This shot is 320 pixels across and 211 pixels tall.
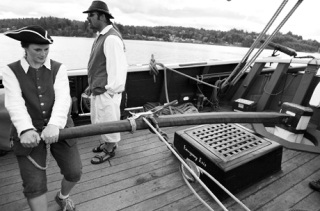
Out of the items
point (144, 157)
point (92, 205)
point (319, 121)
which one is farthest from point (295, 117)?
point (92, 205)

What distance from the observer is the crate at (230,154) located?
68.9 inches

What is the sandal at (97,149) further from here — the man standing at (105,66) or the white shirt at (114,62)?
the white shirt at (114,62)

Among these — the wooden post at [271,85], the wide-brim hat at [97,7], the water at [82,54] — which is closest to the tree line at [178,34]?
the water at [82,54]

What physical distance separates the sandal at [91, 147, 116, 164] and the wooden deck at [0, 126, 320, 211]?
1.8 inches

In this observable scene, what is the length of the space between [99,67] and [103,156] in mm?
908

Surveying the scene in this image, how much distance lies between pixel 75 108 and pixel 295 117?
2814 millimetres

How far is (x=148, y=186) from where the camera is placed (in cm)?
187

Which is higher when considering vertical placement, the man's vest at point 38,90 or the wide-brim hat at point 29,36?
the wide-brim hat at point 29,36

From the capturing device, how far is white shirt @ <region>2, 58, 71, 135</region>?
1.14 meters

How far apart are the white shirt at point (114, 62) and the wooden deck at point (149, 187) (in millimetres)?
794

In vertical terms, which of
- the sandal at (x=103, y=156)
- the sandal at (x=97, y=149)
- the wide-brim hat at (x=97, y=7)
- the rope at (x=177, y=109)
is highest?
the wide-brim hat at (x=97, y=7)

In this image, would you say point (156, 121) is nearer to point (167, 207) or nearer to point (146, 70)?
point (167, 207)

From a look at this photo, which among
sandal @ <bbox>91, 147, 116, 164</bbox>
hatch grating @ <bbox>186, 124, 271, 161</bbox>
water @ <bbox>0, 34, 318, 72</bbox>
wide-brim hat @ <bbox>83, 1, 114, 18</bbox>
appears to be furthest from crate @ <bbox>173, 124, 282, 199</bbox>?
water @ <bbox>0, 34, 318, 72</bbox>

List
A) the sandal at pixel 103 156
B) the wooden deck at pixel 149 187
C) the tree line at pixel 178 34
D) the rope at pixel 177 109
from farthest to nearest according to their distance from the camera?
the tree line at pixel 178 34 < the rope at pixel 177 109 < the sandal at pixel 103 156 < the wooden deck at pixel 149 187
